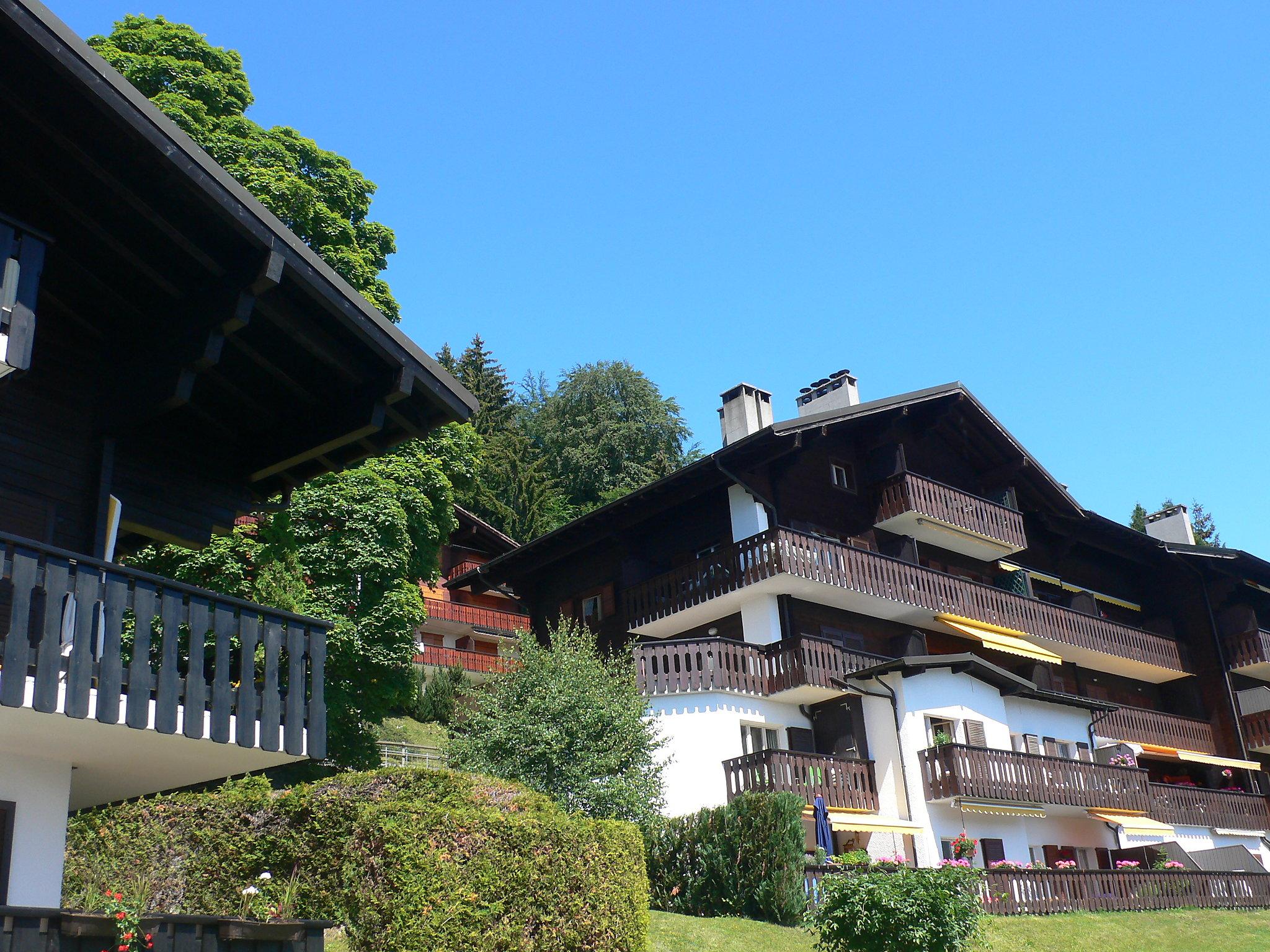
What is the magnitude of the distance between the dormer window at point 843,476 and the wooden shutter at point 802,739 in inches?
259

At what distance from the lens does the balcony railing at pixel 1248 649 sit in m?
37.3

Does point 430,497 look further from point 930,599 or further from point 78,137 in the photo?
point 78,137

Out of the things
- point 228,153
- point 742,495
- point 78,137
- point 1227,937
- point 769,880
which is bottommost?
point 1227,937

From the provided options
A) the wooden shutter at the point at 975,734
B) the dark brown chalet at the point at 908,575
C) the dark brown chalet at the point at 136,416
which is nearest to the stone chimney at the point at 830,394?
the dark brown chalet at the point at 908,575

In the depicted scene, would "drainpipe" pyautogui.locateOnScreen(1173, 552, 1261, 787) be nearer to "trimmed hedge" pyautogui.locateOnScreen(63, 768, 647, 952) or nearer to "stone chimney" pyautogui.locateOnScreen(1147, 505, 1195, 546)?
"stone chimney" pyautogui.locateOnScreen(1147, 505, 1195, 546)

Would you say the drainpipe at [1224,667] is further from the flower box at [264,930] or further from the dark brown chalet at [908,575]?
the flower box at [264,930]

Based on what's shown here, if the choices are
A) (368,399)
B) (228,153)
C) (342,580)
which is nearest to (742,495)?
(342,580)

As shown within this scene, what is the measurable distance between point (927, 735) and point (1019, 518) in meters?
10.4

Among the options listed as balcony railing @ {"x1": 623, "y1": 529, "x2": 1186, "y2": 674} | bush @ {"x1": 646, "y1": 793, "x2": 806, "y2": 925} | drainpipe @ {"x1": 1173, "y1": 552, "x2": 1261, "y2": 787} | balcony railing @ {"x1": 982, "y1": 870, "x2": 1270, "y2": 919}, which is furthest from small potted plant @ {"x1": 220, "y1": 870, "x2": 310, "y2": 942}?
drainpipe @ {"x1": 1173, "y1": 552, "x2": 1261, "y2": 787}

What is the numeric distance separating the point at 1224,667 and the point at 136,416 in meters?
36.0

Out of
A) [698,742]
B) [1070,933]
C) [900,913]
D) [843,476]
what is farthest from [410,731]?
[900,913]

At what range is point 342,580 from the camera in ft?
80.8

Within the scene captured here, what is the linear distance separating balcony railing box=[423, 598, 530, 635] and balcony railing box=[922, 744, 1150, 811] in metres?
21.7

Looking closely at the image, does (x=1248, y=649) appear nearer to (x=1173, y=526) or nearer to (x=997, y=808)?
(x=1173, y=526)
